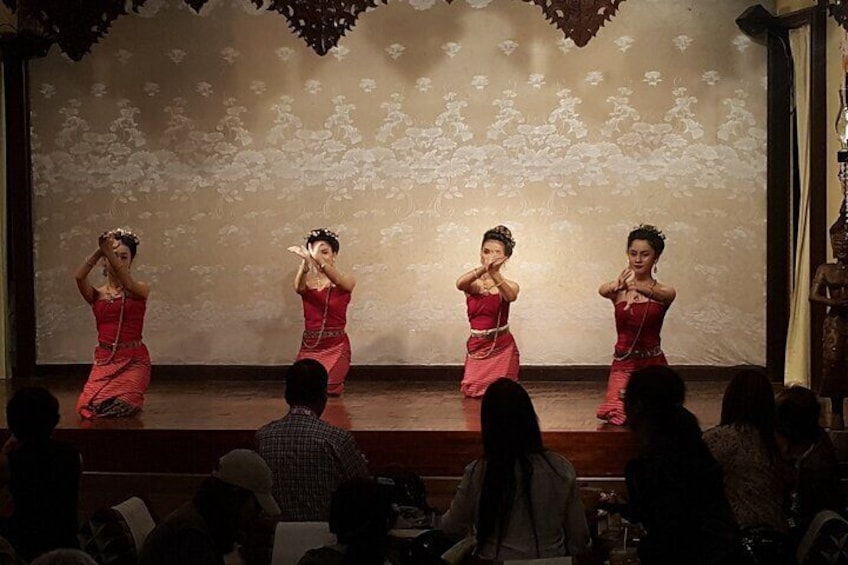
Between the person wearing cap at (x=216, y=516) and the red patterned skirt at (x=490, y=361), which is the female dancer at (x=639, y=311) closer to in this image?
the red patterned skirt at (x=490, y=361)

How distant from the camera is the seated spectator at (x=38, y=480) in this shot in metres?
3.75

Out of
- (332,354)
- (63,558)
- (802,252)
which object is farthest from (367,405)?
(63,558)

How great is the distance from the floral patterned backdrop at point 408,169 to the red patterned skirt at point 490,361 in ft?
3.54

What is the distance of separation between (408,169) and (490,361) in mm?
1794

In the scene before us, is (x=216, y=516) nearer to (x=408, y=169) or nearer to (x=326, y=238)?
(x=326, y=238)

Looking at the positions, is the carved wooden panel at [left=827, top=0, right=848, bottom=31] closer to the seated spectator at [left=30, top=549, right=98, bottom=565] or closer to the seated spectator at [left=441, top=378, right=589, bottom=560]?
the seated spectator at [left=441, top=378, right=589, bottom=560]

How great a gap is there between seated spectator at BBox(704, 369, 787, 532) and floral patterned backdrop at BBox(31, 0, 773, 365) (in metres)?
4.41

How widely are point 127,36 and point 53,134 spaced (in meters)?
0.90

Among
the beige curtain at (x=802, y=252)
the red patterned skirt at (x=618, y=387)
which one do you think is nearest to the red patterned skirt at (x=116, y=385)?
the red patterned skirt at (x=618, y=387)

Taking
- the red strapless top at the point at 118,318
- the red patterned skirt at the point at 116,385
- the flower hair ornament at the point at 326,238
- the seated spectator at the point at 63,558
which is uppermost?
the flower hair ornament at the point at 326,238

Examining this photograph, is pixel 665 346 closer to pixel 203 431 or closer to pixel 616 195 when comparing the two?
pixel 616 195

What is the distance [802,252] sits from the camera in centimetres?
774

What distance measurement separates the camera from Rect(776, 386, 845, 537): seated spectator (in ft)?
13.4

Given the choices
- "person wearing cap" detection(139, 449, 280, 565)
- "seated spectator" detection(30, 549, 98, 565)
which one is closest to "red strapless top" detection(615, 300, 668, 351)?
"person wearing cap" detection(139, 449, 280, 565)
